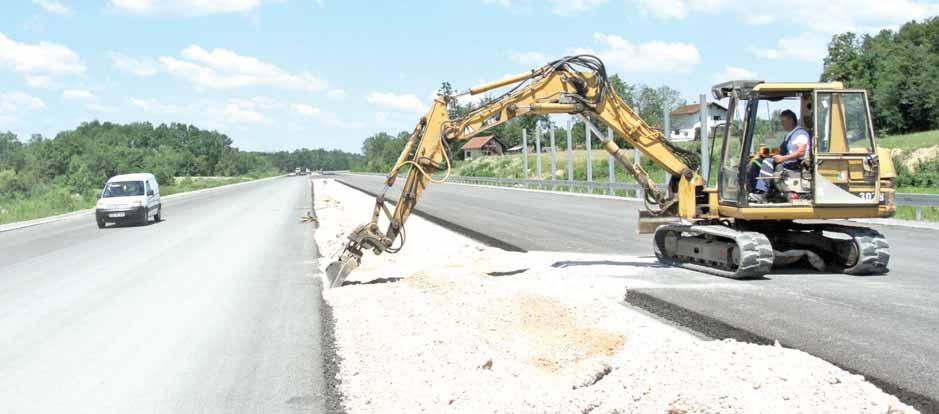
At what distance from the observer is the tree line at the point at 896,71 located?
2891 inches

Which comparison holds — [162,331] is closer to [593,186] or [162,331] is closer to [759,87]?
[759,87]

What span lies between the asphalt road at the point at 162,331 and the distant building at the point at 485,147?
3850 inches

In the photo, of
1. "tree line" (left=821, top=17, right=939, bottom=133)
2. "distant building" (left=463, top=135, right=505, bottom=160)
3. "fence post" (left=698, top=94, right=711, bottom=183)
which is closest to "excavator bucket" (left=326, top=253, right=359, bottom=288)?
"fence post" (left=698, top=94, right=711, bottom=183)

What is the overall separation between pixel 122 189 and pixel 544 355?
85.6ft

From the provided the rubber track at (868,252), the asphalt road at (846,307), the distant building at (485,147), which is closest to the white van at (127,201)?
the asphalt road at (846,307)

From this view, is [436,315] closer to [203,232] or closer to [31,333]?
[31,333]


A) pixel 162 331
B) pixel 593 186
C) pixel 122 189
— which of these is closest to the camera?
pixel 162 331

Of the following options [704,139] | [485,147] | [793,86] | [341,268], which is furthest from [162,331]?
[485,147]

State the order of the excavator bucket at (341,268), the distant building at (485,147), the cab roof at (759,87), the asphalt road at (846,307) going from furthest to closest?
1. the distant building at (485,147)
2. the excavator bucket at (341,268)
3. the cab roof at (759,87)
4. the asphalt road at (846,307)

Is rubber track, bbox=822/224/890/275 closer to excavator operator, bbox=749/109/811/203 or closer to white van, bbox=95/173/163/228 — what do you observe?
excavator operator, bbox=749/109/811/203

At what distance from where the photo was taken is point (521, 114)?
11.9m

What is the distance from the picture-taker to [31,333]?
9.54 meters

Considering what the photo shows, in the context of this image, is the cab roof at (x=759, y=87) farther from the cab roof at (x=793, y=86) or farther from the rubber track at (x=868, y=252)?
the rubber track at (x=868, y=252)

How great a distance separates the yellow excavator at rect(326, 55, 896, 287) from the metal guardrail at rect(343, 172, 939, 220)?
7676 millimetres
